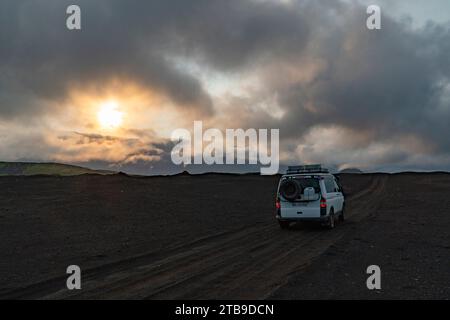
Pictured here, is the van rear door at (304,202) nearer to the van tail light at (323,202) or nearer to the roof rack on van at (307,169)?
the van tail light at (323,202)

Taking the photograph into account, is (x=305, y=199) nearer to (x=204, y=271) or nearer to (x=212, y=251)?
(x=212, y=251)

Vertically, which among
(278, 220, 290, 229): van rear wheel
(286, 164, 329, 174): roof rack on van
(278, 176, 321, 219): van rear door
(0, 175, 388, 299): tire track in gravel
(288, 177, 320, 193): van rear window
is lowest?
(0, 175, 388, 299): tire track in gravel

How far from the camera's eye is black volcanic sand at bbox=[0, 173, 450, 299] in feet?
30.0

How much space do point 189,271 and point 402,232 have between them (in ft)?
36.5

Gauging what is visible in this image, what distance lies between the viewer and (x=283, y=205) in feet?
59.6

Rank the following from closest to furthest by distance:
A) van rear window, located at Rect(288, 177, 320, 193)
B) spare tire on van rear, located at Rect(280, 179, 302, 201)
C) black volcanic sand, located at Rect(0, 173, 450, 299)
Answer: black volcanic sand, located at Rect(0, 173, 450, 299) → spare tire on van rear, located at Rect(280, 179, 302, 201) → van rear window, located at Rect(288, 177, 320, 193)

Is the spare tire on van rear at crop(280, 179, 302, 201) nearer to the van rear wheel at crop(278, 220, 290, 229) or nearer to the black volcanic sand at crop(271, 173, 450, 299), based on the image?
the van rear wheel at crop(278, 220, 290, 229)

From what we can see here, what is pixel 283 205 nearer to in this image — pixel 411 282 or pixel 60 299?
pixel 411 282

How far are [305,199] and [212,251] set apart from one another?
580cm

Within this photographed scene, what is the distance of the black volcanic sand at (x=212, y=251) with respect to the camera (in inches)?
360

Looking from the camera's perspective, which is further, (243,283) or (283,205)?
(283,205)

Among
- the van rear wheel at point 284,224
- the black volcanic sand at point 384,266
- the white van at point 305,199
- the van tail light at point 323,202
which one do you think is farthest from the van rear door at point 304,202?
the black volcanic sand at point 384,266

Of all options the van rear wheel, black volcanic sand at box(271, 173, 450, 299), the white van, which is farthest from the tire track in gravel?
the van rear wheel
